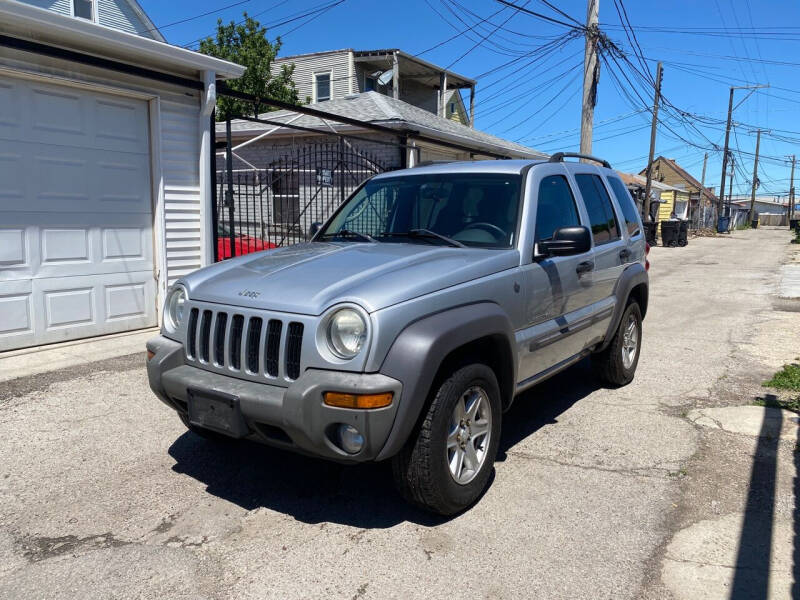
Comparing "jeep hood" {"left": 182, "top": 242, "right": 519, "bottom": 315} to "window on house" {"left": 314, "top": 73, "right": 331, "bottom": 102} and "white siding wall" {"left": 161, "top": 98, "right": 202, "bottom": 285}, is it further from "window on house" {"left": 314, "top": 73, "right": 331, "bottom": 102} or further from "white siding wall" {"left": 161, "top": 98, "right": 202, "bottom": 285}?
"window on house" {"left": 314, "top": 73, "right": 331, "bottom": 102}

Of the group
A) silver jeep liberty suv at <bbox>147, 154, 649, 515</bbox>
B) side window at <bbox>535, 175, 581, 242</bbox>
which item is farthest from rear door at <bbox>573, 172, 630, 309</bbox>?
side window at <bbox>535, 175, 581, 242</bbox>

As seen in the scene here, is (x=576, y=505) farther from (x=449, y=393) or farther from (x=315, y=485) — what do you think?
(x=315, y=485)

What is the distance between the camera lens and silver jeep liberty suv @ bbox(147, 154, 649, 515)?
2.97 meters

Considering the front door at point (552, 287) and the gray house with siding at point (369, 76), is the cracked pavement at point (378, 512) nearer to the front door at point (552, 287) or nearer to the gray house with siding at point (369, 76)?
the front door at point (552, 287)

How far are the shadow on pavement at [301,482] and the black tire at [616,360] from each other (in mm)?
1238

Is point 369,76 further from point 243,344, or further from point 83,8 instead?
point 243,344

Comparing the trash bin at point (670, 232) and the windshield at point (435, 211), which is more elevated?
the windshield at point (435, 211)

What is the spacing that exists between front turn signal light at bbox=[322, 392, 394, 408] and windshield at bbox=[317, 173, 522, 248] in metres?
1.48

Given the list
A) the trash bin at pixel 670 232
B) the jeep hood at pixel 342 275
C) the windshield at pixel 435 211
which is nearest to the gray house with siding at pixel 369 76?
the trash bin at pixel 670 232

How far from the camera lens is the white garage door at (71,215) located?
656 cm

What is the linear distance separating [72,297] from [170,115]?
2.49 meters

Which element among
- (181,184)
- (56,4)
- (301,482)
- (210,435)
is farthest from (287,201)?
(56,4)

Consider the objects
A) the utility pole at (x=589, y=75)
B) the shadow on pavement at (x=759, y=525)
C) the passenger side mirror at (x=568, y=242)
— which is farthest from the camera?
the utility pole at (x=589, y=75)

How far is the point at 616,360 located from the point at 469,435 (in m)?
2.73
